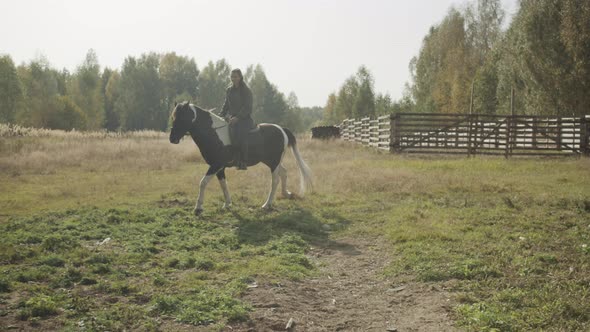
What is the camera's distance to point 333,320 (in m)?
4.49

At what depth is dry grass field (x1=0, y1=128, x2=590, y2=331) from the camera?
4355 millimetres

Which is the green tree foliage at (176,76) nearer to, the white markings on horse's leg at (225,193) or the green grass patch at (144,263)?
the white markings on horse's leg at (225,193)

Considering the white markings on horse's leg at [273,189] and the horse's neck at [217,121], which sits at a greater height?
the horse's neck at [217,121]

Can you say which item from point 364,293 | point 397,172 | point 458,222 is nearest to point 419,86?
point 397,172

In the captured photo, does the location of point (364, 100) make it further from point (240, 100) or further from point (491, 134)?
point (240, 100)

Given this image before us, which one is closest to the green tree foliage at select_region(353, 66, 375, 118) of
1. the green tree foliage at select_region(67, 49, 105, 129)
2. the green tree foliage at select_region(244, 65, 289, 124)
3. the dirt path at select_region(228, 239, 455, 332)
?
the green tree foliage at select_region(244, 65, 289, 124)

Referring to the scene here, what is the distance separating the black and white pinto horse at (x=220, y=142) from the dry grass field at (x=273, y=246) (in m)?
0.62

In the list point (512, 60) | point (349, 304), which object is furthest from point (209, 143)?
point (512, 60)

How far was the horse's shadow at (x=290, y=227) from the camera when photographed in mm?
7609

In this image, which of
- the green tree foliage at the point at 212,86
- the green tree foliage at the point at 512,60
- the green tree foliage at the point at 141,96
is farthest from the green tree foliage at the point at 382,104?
the green tree foliage at the point at 141,96

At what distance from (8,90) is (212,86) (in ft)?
108

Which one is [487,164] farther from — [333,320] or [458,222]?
[333,320]

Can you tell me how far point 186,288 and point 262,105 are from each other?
74.2 m

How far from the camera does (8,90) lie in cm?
5047
